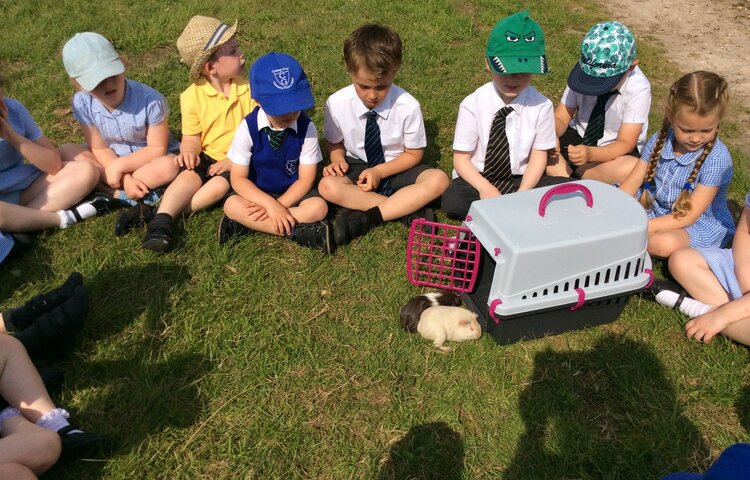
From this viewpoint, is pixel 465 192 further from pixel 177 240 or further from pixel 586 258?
pixel 177 240

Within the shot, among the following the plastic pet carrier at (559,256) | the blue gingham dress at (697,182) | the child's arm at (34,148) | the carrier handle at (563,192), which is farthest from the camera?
the child's arm at (34,148)

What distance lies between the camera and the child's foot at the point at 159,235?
136 inches

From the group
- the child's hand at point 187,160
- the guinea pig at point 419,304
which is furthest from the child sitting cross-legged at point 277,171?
the guinea pig at point 419,304

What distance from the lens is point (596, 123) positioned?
4129 millimetres

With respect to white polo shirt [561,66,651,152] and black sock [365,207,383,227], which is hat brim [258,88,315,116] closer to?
black sock [365,207,383,227]

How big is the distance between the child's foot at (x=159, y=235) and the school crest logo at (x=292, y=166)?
2.68ft

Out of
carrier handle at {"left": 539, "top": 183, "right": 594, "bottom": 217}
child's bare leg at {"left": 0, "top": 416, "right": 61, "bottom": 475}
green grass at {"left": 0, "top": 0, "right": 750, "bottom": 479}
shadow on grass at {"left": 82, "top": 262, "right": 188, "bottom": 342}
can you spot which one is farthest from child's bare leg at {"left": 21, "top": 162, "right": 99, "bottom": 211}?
carrier handle at {"left": 539, "top": 183, "right": 594, "bottom": 217}

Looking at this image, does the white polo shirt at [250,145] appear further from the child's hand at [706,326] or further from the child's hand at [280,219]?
the child's hand at [706,326]

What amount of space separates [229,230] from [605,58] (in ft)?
8.77

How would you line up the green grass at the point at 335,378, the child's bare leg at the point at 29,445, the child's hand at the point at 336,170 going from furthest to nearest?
the child's hand at the point at 336,170
the green grass at the point at 335,378
the child's bare leg at the point at 29,445

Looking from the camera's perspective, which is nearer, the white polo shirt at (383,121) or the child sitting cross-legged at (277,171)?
the child sitting cross-legged at (277,171)

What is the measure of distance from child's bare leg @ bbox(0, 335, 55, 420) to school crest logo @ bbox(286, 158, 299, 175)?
1865 mm

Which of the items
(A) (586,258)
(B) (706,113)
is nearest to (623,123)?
(B) (706,113)

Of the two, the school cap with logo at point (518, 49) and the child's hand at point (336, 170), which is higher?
the school cap with logo at point (518, 49)
